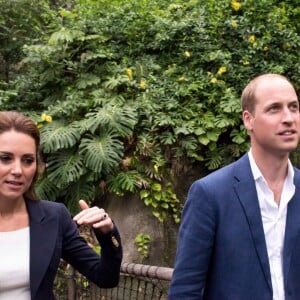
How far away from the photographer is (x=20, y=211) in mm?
2271

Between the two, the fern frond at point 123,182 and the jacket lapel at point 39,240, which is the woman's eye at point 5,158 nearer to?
the jacket lapel at point 39,240

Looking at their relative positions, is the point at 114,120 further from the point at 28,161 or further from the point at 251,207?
the point at 251,207

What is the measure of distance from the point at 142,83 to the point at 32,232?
4.56 metres

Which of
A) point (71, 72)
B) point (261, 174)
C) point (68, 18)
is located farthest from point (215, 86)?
point (261, 174)

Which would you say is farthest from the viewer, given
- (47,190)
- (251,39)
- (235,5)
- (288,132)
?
(235,5)

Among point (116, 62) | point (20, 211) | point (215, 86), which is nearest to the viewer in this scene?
point (20, 211)

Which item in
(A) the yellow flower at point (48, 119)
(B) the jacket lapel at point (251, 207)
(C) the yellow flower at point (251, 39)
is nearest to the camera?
(B) the jacket lapel at point (251, 207)

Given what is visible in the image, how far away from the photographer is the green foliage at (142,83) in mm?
5906

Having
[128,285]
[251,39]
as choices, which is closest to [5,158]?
[128,285]

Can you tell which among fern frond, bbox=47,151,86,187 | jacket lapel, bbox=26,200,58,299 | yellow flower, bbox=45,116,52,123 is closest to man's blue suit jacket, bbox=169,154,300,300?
jacket lapel, bbox=26,200,58,299

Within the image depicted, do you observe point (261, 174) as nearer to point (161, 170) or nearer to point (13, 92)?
point (161, 170)

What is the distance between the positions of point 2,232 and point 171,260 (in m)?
3.72

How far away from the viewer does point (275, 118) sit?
6.69 feet

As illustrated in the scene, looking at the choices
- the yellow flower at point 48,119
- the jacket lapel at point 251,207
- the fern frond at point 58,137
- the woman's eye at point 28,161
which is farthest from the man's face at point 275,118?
→ the yellow flower at point 48,119
